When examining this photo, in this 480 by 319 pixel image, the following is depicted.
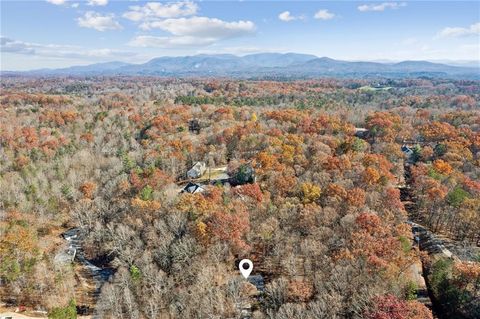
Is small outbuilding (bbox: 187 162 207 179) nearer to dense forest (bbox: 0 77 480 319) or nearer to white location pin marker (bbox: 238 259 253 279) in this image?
dense forest (bbox: 0 77 480 319)

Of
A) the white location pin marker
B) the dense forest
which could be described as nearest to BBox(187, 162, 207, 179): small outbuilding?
the dense forest

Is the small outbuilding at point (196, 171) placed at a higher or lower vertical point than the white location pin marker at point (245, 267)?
higher

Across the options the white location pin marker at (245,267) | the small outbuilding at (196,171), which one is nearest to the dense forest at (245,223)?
the white location pin marker at (245,267)

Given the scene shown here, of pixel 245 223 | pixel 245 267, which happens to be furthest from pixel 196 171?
pixel 245 267

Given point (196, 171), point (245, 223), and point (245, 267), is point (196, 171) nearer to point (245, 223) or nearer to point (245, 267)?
point (245, 223)

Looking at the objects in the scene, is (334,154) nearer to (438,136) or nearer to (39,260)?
(438,136)

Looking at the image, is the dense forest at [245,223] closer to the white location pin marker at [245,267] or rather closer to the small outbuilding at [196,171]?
the white location pin marker at [245,267]
